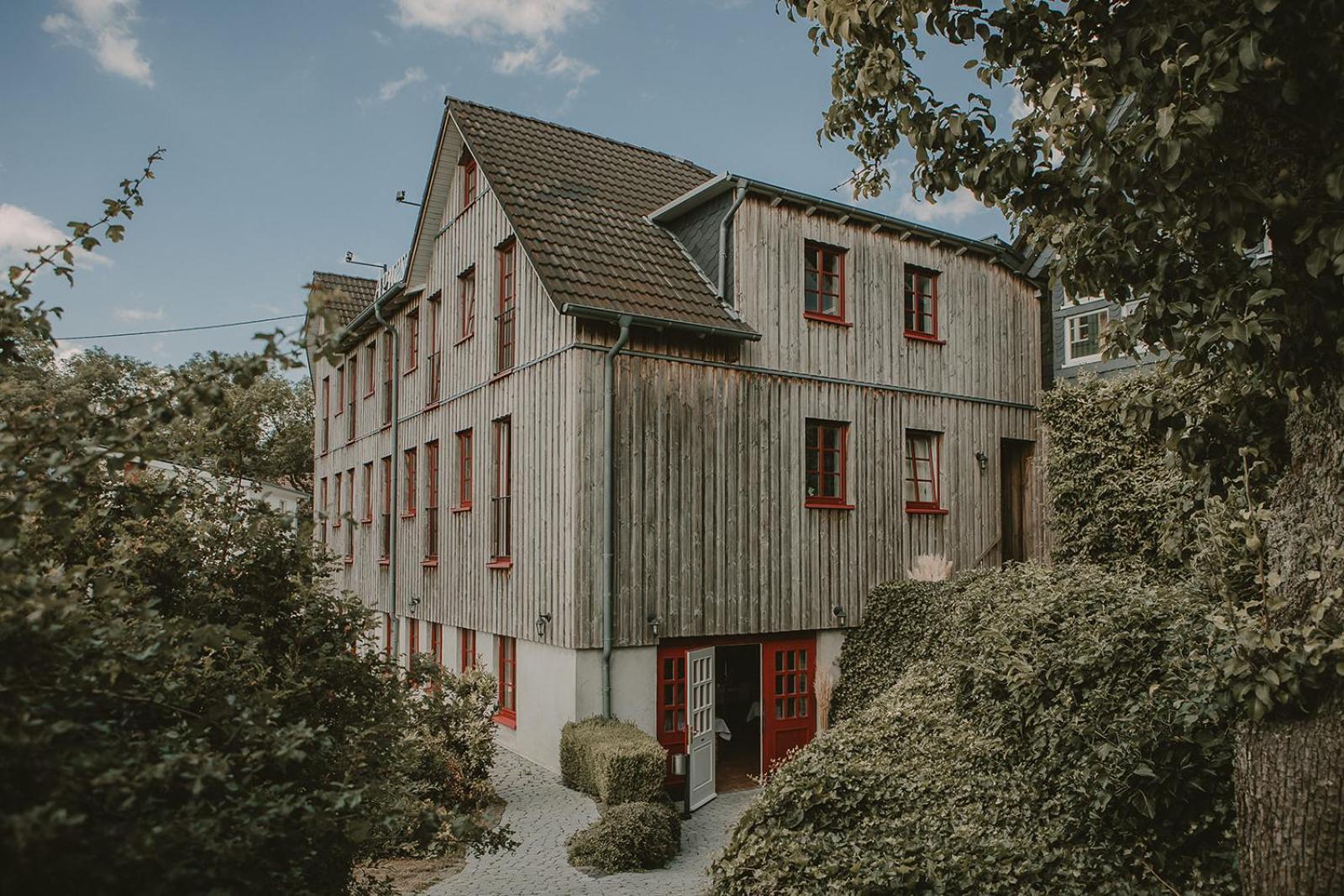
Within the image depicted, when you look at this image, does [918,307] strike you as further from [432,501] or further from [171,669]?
[171,669]

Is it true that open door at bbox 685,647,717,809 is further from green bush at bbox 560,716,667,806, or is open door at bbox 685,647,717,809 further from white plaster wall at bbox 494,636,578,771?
white plaster wall at bbox 494,636,578,771

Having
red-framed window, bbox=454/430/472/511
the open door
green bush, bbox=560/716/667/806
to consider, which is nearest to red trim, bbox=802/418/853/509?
the open door

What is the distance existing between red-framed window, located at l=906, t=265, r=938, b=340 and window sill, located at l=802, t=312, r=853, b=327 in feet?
4.93

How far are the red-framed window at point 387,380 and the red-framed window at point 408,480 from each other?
1485 mm

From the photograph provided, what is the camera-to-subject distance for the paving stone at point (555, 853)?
9.09 metres

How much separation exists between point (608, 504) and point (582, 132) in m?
8.13

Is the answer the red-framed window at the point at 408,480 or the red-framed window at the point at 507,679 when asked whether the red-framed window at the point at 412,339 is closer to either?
the red-framed window at the point at 408,480

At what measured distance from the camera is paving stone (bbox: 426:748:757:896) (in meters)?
9.09

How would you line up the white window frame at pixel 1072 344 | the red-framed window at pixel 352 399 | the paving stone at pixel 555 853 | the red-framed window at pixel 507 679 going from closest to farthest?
the paving stone at pixel 555 853, the red-framed window at pixel 507 679, the white window frame at pixel 1072 344, the red-framed window at pixel 352 399

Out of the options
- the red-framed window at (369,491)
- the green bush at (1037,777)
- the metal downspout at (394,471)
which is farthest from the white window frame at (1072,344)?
the red-framed window at (369,491)

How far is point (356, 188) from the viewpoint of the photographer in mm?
18422

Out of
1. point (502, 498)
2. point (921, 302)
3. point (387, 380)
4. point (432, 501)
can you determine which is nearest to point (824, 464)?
point (921, 302)

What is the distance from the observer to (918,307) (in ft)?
55.4

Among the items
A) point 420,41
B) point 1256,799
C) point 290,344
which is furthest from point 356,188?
point 1256,799
